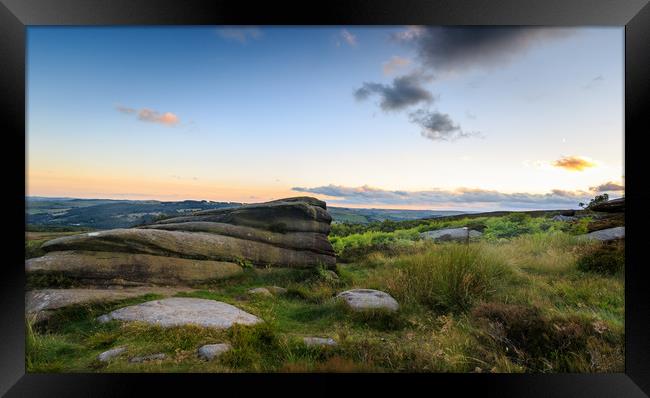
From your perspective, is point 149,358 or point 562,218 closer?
point 149,358

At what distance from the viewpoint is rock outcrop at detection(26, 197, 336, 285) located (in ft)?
Result: 13.9

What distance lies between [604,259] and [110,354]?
6.14m

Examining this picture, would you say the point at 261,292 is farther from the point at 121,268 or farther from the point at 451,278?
the point at 451,278

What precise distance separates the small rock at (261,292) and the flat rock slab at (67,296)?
1.33m

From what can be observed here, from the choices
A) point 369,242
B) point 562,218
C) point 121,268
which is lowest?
point 121,268

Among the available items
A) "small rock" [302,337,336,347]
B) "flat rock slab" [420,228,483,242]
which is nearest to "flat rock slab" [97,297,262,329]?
"small rock" [302,337,336,347]

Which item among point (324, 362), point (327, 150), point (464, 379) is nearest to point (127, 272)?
point (324, 362)

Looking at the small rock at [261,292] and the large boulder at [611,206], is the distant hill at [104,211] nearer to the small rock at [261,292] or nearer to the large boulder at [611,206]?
the small rock at [261,292]

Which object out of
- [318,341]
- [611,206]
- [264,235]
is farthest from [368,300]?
[611,206]

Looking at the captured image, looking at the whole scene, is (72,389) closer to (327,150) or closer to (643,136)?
(327,150)

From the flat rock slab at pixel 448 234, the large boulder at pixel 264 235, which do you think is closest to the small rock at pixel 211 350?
the large boulder at pixel 264 235

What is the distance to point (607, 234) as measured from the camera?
4.91 m

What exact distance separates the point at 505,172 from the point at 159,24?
14.8 ft

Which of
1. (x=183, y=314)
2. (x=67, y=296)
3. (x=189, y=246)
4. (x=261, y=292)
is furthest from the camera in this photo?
(x=189, y=246)
